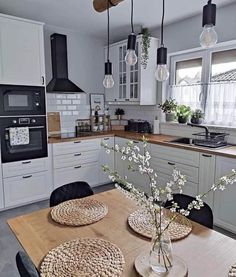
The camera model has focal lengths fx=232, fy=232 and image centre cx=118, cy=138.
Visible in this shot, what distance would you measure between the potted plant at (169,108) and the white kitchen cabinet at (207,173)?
3.71ft

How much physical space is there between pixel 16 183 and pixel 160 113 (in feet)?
7.81

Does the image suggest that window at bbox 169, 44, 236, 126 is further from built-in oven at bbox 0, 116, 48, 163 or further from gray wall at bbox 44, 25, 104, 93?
built-in oven at bbox 0, 116, 48, 163

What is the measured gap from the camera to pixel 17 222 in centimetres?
138

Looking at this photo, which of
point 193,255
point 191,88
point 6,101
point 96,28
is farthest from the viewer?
point 96,28

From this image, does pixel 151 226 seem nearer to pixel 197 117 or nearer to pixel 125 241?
pixel 125 241

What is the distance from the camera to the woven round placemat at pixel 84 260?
0.95 m

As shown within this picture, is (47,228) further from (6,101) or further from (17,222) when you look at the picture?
(6,101)

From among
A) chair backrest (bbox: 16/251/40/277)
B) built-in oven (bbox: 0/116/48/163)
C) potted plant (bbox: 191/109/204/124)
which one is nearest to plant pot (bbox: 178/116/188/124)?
potted plant (bbox: 191/109/204/124)

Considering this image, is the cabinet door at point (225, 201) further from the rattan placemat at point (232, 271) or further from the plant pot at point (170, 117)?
the rattan placemat at point (232, 271)

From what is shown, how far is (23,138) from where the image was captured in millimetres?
2996

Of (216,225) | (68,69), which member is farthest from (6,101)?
(216,225)

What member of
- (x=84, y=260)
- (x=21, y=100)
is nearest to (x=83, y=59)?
(x=21, y=100)

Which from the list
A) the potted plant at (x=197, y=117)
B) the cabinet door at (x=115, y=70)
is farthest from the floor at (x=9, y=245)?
the potted plant at (x=197, y=117)

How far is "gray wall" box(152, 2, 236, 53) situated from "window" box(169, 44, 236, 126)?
15 centimetres
